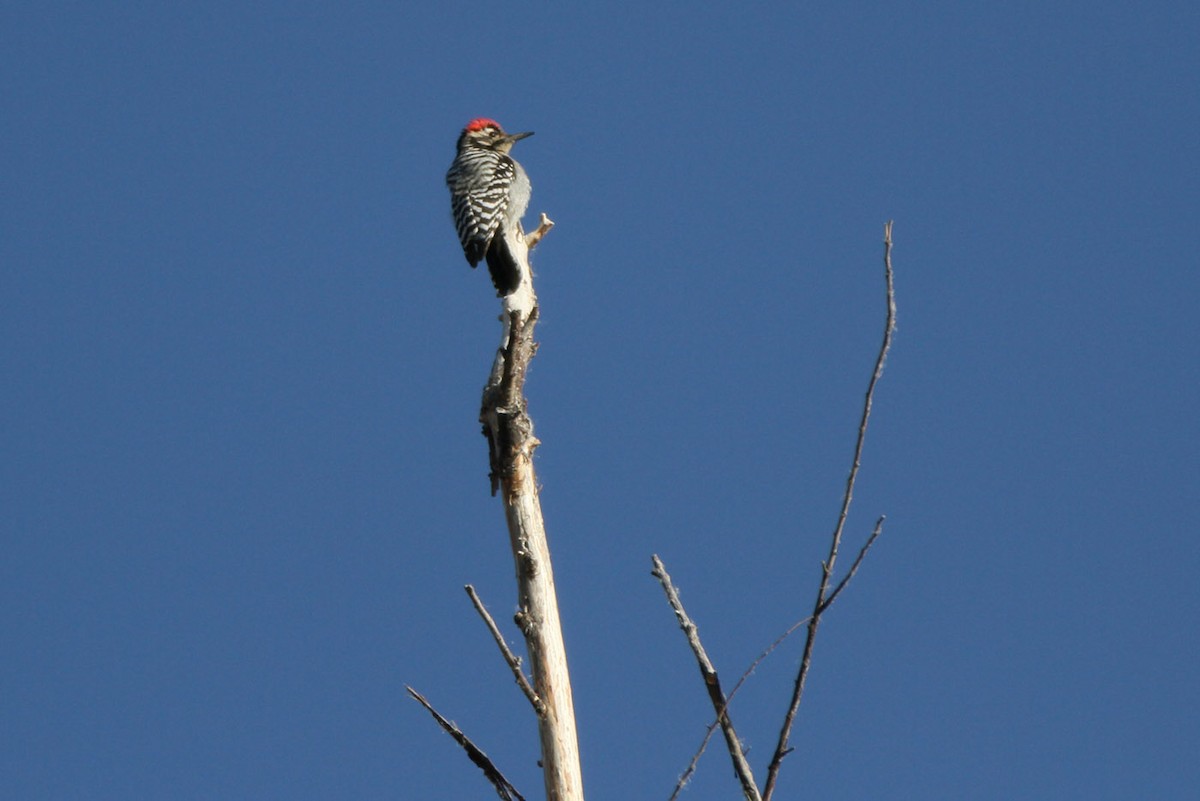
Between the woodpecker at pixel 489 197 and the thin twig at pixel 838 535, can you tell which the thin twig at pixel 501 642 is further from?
the woodpecker at pixel 489 197

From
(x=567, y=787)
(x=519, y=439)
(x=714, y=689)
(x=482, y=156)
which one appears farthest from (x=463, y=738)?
(x=482, y=156)

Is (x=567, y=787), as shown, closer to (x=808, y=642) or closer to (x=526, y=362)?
(x=808, y=642)

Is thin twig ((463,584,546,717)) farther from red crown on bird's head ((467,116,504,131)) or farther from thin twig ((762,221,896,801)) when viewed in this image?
red crown on bird's head ((467,116,504,131))

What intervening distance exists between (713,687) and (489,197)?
5639 millimetres

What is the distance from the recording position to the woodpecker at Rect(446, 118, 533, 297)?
708cm

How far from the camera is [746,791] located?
9.90 ft

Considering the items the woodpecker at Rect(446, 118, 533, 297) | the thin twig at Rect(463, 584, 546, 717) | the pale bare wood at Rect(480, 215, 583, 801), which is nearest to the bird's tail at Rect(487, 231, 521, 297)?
the woodpecker at Rect(446, 118, 533, 297)

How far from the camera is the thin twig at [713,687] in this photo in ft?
9.93

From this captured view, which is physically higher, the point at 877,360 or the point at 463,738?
the point at 877,360

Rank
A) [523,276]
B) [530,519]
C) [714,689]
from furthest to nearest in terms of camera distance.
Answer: [523,276] → [530,519] → [714,689]

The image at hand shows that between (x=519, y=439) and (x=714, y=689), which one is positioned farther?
(x=519, y=439)

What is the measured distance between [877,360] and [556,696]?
1.64 m

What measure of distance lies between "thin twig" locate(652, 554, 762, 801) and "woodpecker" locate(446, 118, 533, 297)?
3050 mm

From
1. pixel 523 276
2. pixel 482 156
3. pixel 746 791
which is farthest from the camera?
pixel 482 156
